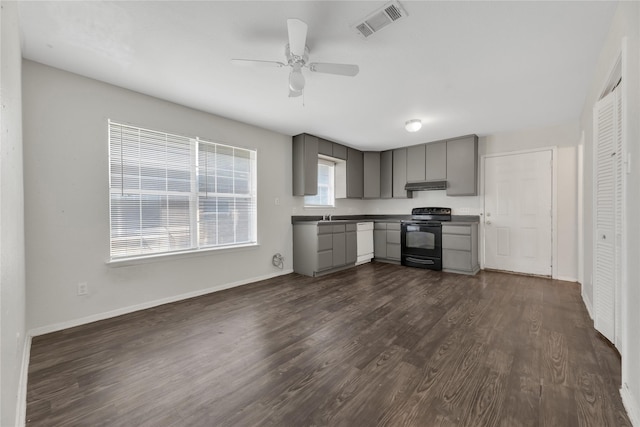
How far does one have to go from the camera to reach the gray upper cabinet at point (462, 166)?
4.65 meters

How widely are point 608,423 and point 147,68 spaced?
409 cm

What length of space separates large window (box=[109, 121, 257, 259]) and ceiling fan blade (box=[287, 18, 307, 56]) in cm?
213

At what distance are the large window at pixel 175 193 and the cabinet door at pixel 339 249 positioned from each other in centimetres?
A: 143

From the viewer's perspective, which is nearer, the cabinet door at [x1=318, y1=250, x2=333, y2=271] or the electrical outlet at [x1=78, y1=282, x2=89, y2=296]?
the electrical outlet at [x1=78, y1=282, x2=89, y2=296]

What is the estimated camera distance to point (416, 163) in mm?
5312

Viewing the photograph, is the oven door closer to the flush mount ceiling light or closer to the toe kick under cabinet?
the toe kick under cabinet

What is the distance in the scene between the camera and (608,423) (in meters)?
1.35

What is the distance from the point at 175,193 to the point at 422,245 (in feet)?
13.7

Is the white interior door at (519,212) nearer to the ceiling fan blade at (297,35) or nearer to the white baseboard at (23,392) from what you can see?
the ceiling fan blade at (297,35)

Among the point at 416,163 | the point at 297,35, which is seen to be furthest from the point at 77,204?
the point at 416,163

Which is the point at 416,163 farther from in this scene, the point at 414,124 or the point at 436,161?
the point at 414,124

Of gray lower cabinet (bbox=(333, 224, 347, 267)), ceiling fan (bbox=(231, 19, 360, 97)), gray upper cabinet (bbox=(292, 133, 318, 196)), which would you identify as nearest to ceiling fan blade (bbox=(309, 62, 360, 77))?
ceiling fan (bbox=(231, 19, 360, 97))

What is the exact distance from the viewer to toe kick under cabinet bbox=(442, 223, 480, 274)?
14.6 feet

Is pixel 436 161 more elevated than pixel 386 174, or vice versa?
pixel 436 161
